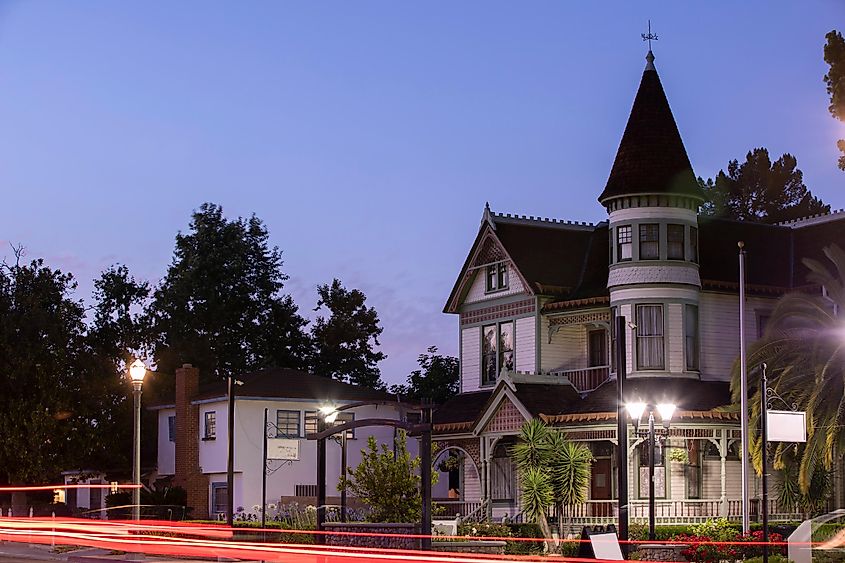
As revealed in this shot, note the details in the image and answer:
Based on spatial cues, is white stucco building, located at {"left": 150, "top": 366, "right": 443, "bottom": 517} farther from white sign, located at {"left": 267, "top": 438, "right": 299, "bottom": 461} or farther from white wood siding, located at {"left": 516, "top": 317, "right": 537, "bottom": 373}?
white wood siding, located at {"left": 516, "top": 317, "right": 537, "bottom": 373}

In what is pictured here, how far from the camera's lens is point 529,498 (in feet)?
147

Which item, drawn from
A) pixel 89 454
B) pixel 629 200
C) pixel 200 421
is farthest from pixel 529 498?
pixel 89 454

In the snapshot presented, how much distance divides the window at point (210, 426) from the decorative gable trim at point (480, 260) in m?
12.1

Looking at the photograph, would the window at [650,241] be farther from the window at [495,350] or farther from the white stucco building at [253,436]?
the white stucco building at [253,436]

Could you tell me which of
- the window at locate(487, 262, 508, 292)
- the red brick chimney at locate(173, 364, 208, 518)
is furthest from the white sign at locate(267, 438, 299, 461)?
the red brick chimney at locate(173, 364, 208, 518)

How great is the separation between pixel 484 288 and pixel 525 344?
3646mm

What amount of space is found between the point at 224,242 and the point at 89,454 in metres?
29.2

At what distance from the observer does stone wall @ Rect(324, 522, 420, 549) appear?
31.3 meters

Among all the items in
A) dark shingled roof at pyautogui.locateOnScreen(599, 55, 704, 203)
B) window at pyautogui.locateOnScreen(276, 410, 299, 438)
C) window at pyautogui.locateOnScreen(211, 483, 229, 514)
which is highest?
dark shingled roof at pyautogui.locateOnScreen(599, 55, 704, 203)

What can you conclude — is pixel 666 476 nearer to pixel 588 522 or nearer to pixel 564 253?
pixel 588 522

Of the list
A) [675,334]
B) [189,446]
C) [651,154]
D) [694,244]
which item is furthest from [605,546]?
[189,446]

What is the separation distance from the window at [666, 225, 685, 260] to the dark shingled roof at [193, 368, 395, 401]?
18704mm

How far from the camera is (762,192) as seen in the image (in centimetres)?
8425

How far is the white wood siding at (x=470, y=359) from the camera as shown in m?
Result: 56.4
